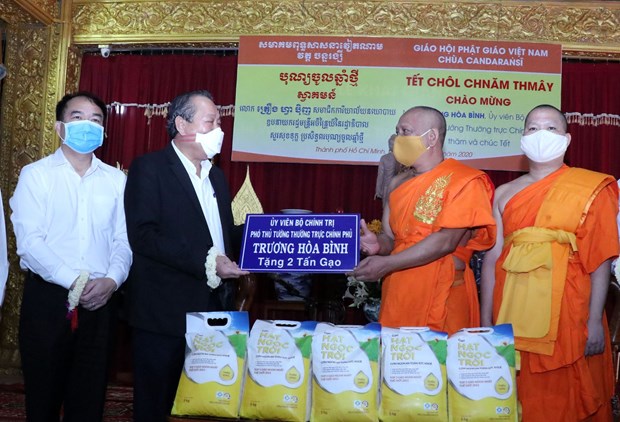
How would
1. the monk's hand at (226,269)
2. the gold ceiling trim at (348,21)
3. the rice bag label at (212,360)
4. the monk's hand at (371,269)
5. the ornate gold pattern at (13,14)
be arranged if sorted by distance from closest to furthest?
the rice bag label at (212,360)
the monk's hand at (226,269)
the monk's hand at (371,269)
the ornate gold pattern at (13,14)
the gold ceiling trim at (348,21)

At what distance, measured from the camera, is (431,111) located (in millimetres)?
2699

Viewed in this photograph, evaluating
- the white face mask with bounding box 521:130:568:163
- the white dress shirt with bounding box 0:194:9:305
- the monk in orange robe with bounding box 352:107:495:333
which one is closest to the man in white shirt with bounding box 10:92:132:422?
the white dress shirt with bounding box 0:194:9:305

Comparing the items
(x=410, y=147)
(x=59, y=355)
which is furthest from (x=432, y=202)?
(x=59, y=355)

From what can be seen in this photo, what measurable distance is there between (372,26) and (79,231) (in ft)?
11.8

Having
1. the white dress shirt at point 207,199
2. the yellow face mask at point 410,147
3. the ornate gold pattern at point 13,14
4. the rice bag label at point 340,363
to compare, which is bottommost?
the rice bag label at point 340,363

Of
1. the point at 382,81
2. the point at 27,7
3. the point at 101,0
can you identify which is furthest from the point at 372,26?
the point at 27,7

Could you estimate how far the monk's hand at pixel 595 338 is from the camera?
2.47 meters

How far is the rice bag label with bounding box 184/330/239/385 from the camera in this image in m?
1.83

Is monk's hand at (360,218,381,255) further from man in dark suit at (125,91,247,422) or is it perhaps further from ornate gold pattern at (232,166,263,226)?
ornate gold pattern at (232,166,263,226)

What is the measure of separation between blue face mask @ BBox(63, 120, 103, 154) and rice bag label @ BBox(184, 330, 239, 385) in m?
1.05

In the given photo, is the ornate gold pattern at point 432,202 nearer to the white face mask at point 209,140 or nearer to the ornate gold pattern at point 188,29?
the white face mask at point 209,140

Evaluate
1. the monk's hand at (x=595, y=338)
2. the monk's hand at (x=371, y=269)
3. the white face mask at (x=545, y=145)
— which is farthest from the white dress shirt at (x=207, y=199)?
the monk's hand at (x=595, y=338)

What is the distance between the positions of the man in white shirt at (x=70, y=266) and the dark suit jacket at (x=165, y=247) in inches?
Result: 7.6

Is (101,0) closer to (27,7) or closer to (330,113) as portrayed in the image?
(27,7)
